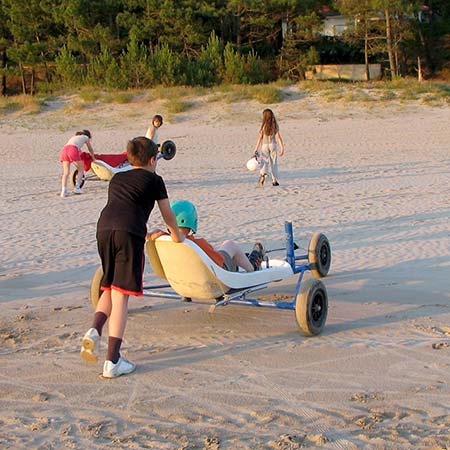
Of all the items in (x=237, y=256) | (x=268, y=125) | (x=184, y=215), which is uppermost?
(x=268, y=125)

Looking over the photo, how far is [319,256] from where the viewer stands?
26.7ft

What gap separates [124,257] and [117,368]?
77cm

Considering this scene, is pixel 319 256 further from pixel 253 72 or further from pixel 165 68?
pixel 253 72

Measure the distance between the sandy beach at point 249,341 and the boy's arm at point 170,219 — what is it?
865 mm

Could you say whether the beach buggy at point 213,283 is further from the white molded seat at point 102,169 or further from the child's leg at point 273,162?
the child's leg at point 273,162

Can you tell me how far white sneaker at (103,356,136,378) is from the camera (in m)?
5.34

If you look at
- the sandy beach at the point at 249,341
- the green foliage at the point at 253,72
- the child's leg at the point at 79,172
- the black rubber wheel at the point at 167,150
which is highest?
the green foliage at the point at 253,72

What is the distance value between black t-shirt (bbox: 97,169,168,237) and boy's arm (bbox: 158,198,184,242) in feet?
0.16

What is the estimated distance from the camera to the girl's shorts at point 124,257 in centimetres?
545

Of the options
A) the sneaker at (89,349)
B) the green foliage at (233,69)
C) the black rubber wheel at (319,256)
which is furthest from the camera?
the green foliage at (233,69)

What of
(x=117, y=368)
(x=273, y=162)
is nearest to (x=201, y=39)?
(x=273, y=162)

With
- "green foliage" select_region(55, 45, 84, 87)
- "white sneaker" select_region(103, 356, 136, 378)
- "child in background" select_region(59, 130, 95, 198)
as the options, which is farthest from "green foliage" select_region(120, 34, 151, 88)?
"white sneaker" select_region(103, 356, 136, 378)

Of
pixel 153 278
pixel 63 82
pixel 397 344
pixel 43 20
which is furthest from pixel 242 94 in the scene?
pixel 397 344

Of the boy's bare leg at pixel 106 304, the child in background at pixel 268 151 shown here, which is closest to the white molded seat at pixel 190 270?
the boy's bare leg at pixel 106 304
